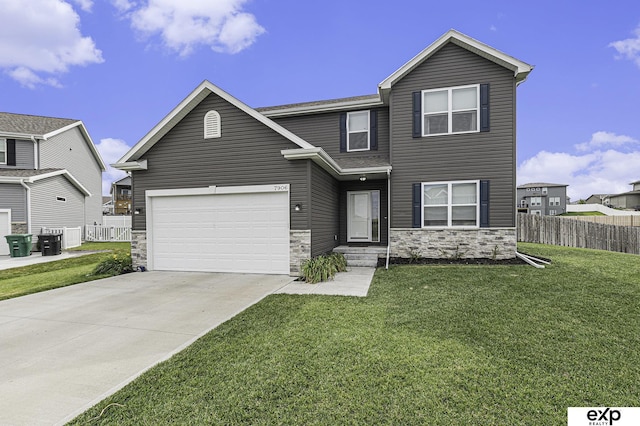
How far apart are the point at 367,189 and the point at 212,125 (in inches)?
237

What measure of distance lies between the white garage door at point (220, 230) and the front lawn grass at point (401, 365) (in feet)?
10.2

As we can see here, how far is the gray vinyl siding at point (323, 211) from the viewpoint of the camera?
9141 mm

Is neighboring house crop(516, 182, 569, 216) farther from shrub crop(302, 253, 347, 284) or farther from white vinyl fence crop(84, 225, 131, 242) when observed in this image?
white vinyl fence crop(84, 225, 131, 242)

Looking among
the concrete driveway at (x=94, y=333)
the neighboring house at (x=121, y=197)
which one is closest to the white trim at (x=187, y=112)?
the concrete driveway at (x=94, y=333)

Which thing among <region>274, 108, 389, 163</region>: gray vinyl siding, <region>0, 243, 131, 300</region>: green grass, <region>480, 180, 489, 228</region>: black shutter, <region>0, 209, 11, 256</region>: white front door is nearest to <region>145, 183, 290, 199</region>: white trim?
<region>0, 243, 131, 300</region>: green grass

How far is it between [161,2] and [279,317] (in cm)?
1170

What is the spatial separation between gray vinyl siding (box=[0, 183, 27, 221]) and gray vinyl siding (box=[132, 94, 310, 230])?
1065 cm

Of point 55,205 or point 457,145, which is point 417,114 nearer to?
point 457,145

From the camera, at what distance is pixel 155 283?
8.11 metres

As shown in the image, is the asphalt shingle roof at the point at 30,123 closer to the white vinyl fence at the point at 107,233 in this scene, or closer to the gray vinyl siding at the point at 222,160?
the white vinyl fence at the point at 107,233

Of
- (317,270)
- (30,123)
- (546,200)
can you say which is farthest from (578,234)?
(546,200)

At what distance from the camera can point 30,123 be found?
1903 cm

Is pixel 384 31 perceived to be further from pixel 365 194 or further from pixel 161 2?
pixel 161 2

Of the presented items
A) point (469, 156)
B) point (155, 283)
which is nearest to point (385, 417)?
point (155, 283)
